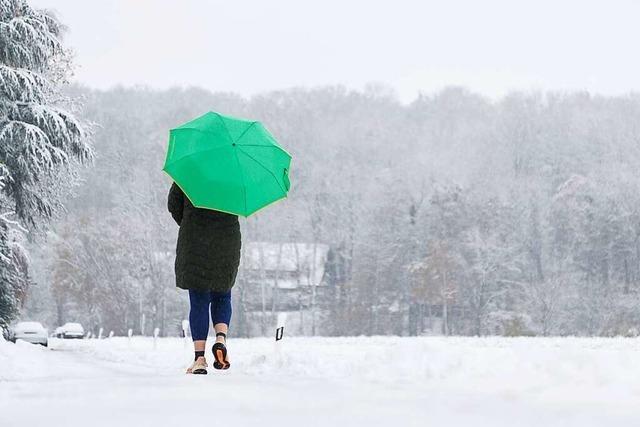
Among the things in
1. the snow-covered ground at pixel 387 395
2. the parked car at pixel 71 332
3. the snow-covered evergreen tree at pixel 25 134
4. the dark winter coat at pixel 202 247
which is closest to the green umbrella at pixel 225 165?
the dark winter coat at pixel 202 247

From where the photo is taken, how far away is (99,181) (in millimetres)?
86625

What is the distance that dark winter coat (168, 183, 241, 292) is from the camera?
8930mm

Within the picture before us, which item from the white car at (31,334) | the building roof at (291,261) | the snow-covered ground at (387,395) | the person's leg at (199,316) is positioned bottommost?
the snow-covered ground at (387,395)

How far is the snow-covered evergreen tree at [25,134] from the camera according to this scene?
73.4ft

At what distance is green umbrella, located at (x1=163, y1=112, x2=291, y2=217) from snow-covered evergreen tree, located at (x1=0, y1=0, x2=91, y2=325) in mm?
13916

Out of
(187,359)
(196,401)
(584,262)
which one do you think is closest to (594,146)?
(584,262)

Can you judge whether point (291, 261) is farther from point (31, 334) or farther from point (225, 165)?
point (225, 165)

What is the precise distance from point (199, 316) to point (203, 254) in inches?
23.9

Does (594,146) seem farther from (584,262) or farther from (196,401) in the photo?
(196,401)

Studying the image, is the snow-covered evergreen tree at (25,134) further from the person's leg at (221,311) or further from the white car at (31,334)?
the person's leg at (221,311)

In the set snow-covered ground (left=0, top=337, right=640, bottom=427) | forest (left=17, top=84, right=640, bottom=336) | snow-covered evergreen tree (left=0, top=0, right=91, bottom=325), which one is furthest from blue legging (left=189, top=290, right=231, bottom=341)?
forest (left=17, top=84, right=640, bottom=336)

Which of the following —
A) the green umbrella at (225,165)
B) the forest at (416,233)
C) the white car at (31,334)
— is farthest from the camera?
the forest at (416,233)

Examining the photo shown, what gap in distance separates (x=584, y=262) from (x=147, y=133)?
136 feet

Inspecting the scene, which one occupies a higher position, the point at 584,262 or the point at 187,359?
the point at 584,262
